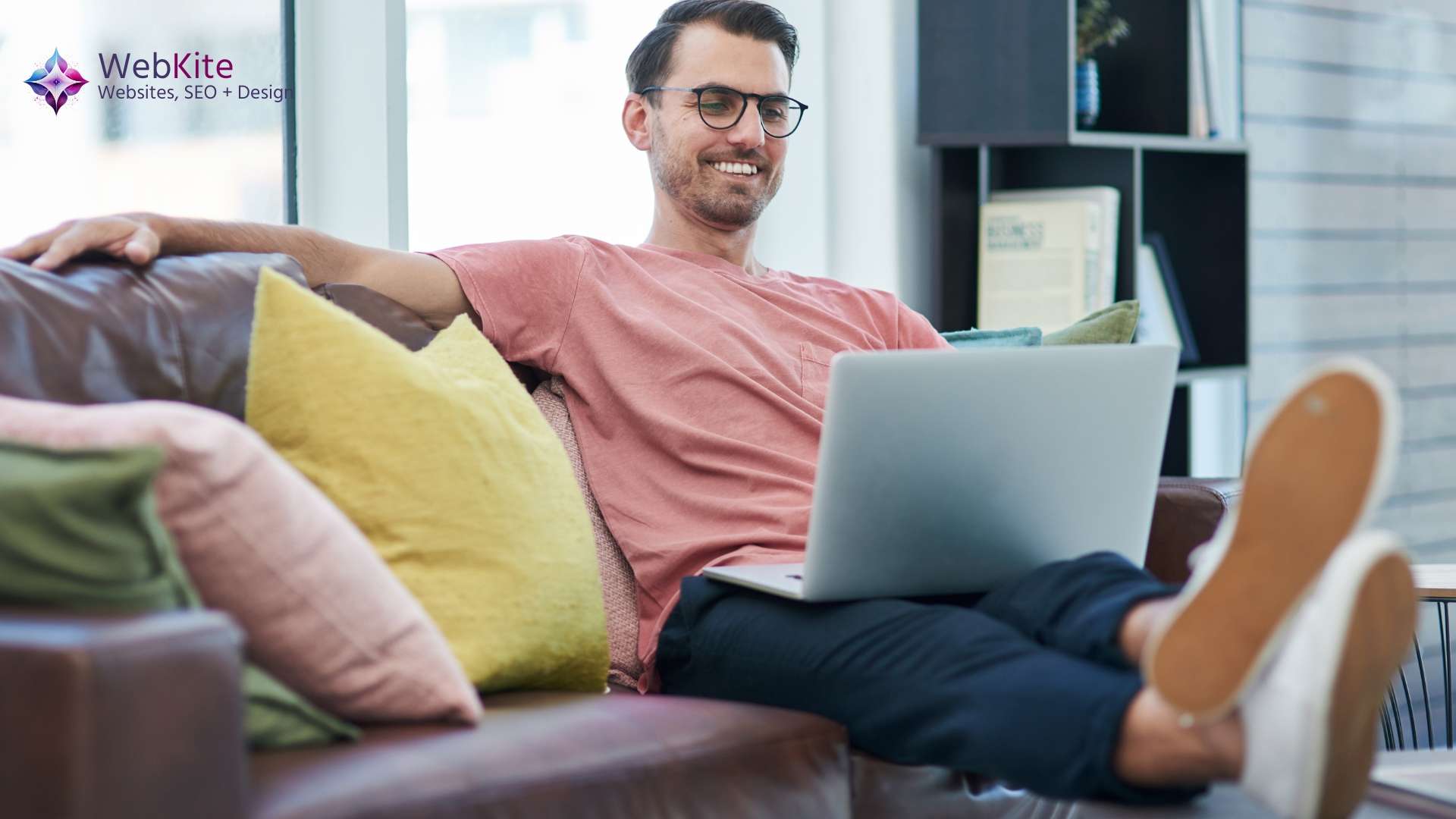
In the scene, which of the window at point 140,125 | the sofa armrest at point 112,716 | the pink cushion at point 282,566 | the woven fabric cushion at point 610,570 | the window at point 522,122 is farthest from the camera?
the window at point 522,122

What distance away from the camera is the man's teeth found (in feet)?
7.61

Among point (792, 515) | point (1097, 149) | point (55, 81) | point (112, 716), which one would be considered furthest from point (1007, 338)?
point (112, 716)

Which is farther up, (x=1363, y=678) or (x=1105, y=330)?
(x=1105, y=330)

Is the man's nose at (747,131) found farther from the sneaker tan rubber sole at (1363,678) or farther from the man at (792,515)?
the sneaker tan rubber sole at (1363,678)

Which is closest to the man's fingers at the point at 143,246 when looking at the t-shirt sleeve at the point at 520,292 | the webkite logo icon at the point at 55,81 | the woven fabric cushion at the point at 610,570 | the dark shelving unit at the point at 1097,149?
the t-shirt sleeve at the point at 520,292

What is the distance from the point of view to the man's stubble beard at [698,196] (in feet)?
7.50

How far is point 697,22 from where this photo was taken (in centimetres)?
236

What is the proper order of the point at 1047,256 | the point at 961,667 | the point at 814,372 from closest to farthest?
1. the point at 961,667
2. the point at 814,372
3. the point at 1047,256

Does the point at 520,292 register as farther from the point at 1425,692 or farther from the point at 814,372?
the point at 1425,692

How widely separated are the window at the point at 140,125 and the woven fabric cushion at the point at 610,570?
0.74 metres

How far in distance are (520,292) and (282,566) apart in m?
0.81

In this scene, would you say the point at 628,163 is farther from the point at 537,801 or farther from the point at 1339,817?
the point at 1339,817

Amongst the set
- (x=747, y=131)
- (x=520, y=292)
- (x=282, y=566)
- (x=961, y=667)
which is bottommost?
(x=961, y=667)

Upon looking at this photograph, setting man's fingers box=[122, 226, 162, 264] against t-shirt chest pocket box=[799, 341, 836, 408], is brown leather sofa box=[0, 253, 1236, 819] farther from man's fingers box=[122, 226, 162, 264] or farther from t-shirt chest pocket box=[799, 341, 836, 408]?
t-shirt chest pocket box=[799, 341, 836, 408]
